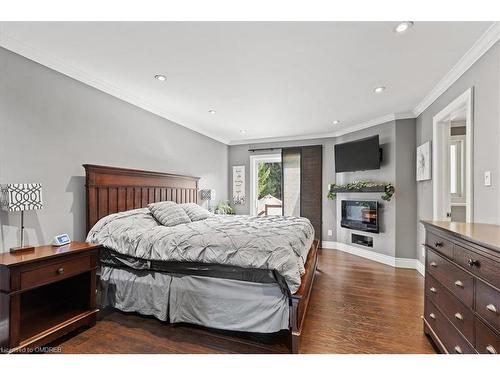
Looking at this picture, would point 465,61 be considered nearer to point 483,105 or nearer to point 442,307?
point 483,105

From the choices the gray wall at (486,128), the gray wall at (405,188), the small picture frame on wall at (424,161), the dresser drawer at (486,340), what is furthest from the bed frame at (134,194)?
the small picture frame on wall at (424,161)

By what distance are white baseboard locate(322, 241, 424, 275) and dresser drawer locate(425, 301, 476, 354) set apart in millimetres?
2115

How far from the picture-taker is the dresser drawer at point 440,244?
5.14 feet

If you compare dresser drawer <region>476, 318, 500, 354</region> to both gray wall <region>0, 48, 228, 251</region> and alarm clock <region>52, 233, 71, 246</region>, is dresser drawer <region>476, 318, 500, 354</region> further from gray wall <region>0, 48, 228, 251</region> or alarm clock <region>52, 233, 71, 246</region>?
gray wall <region>0, 48, 228, 251</region>

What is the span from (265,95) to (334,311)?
2.67 meters

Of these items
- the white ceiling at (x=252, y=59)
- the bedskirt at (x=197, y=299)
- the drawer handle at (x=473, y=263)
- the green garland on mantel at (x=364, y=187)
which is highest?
the white ceiling at (x=252, y=59)

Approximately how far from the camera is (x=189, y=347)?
188 centimetres

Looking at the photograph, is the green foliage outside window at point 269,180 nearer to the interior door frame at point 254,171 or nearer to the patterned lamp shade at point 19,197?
the interior door frame at point 254,171

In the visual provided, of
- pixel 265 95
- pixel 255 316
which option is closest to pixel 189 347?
pixel 255 316

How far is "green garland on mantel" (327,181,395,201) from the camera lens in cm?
408

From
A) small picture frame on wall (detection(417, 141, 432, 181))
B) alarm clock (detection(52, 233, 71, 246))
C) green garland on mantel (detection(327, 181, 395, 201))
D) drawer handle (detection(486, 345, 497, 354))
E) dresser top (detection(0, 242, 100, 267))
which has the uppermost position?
small picture frame on wall (detection(417, 141, 432, 181))

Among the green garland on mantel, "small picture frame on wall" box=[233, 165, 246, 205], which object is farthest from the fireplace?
"small picture frame on wall" box=[233, 165, 246, 205]

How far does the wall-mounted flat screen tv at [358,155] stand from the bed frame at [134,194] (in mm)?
2168

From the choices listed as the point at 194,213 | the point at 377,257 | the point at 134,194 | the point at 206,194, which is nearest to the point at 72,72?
the point at 134,194
